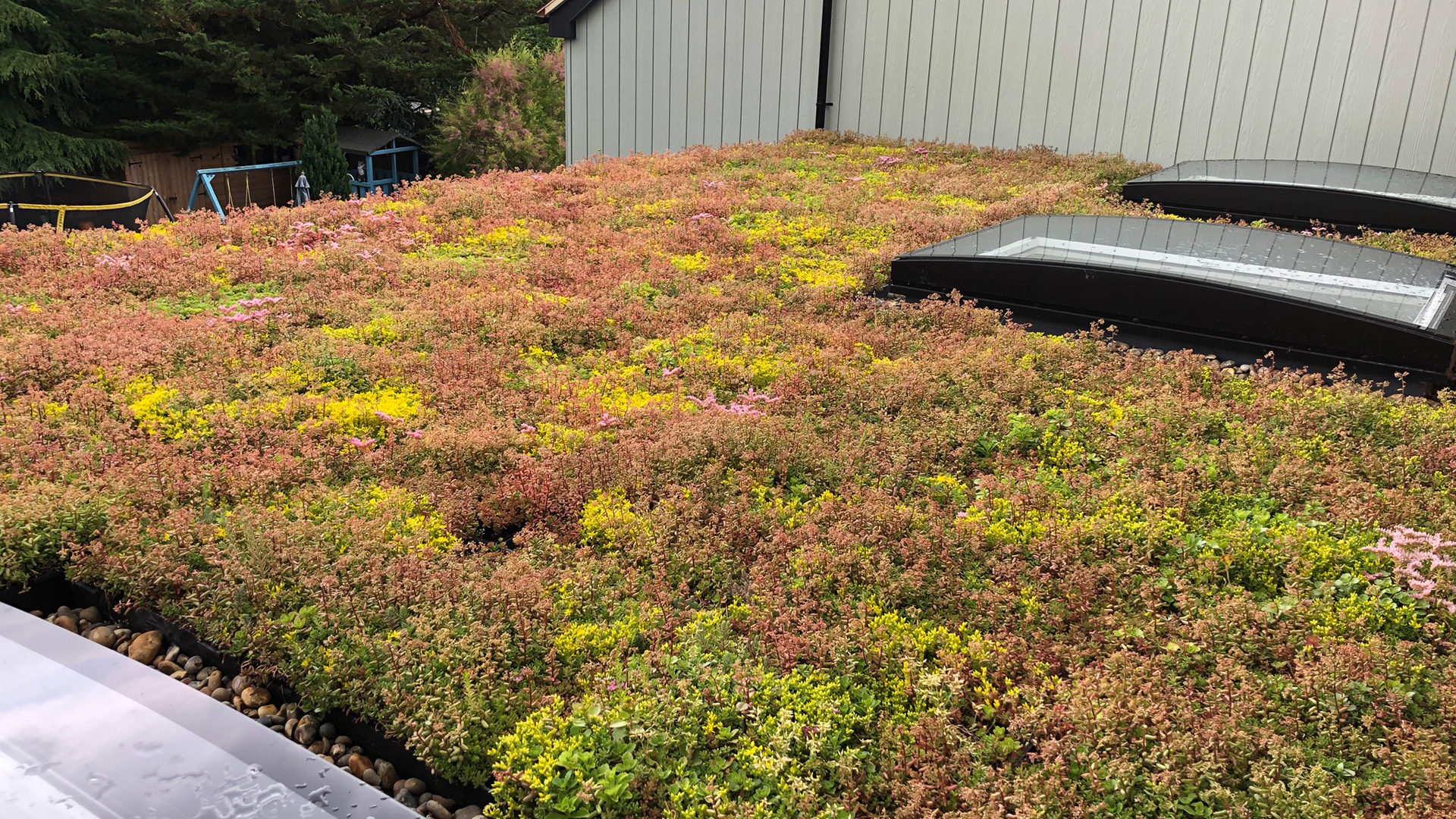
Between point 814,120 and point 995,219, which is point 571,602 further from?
point 814,120

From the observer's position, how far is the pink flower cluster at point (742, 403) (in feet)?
15.1

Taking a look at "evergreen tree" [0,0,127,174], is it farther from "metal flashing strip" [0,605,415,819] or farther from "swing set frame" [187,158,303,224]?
"metal flashing strip" [0,605,415,819]

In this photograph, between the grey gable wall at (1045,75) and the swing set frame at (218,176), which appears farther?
the swing set frame at (218,176)

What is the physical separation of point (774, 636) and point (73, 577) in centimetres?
245

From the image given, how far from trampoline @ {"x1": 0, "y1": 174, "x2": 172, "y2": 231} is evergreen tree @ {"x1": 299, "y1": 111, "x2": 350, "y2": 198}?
330 centimetres

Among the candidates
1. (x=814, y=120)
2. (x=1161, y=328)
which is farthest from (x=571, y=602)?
(x=814, y=120)

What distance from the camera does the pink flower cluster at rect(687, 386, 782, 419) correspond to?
4.62m

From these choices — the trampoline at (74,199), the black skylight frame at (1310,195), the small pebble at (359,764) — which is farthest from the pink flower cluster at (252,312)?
the trampoline at (74,199)

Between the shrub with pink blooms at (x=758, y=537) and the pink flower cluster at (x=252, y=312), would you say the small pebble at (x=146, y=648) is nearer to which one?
the shrub with pink blooms at (x=758, y=537)

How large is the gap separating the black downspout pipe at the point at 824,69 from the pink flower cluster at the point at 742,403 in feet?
30.2

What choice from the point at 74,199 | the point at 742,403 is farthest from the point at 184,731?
the point at 74,199

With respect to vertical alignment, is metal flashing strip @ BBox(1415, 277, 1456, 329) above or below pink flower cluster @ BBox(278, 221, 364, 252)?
above

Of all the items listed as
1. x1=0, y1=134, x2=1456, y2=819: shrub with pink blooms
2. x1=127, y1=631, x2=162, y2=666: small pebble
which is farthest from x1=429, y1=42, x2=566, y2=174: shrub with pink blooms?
x1=127, y1=631, x2=162, y2=666: small pebble

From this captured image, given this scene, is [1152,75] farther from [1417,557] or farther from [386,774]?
[386,774]
